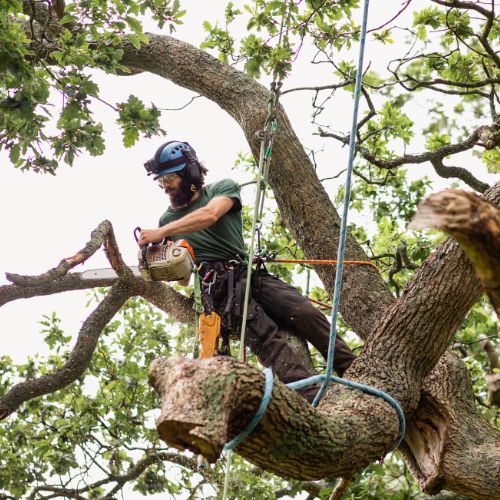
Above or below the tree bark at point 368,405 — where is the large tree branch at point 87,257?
above

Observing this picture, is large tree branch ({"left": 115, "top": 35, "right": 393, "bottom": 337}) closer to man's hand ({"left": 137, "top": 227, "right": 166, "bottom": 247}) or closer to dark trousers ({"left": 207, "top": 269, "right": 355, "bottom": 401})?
dark trousers ({"left": 207, "top": 269, "right": 355, "bottom": 401})

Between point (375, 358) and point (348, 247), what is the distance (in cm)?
105

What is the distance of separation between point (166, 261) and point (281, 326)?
2.27 feet

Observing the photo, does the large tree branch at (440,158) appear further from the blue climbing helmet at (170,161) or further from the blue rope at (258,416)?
the blue rope at (258,416)

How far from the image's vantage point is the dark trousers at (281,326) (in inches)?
155

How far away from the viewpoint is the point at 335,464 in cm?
290

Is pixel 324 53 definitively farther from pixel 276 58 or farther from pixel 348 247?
pixel 348 247

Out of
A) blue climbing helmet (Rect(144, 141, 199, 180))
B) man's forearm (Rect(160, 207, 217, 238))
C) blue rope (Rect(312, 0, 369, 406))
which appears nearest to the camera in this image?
blue rope (Rect(312, 0, 369, 406))

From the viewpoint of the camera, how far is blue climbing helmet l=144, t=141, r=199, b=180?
15.6 feet

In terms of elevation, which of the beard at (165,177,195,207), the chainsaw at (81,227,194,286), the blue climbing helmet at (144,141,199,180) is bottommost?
the chainsaw at (81,227,194,286)

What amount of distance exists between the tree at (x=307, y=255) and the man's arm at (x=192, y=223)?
201mm

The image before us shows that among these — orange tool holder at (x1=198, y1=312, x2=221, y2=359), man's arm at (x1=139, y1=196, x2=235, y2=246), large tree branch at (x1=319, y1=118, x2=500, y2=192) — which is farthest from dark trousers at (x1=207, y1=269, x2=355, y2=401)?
large tree branch at (x1=319, y1=118, x2=500, y2=192)

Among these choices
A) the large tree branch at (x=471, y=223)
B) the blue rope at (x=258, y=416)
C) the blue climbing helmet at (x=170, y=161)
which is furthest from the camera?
Result: the blue climbing helmet at (x=170, y=161)

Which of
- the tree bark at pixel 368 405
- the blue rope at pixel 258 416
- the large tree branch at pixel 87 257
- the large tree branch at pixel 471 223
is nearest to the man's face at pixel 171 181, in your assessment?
the large tree branch at pixel 87 257
